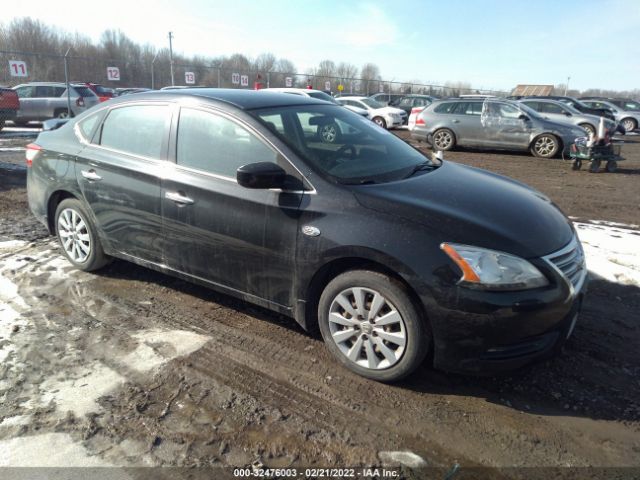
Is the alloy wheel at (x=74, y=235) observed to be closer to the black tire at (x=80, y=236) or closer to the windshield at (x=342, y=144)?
the black tire at (x=80, y=236)

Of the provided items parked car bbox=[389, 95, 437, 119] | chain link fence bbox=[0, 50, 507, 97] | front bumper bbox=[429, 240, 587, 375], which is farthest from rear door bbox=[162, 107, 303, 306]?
chain link fence bbox=[0, 50, 507, 97]

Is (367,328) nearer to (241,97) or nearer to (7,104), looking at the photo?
(241,97)

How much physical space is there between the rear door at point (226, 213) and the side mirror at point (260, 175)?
11 centimetres

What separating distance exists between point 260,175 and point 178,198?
0.92 m

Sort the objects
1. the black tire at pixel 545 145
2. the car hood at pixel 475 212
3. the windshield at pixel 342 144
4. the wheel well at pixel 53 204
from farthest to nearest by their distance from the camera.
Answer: the black tire at pixel 545 145 → the wheel well at pixel 53 204 → the windshield at pixel 342 144 → the car hood at pixel 475 212

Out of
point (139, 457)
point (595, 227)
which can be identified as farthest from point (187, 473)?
point (595, 227)

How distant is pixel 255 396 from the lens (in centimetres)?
287

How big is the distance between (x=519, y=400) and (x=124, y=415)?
2.33 m

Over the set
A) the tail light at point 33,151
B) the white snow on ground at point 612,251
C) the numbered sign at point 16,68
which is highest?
the numbered sign at point 16,68

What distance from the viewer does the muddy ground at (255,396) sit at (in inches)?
96.1

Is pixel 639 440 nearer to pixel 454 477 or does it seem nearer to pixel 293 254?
pixel 454 477

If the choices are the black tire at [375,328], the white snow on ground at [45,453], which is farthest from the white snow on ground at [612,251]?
the white snow on ground at [45,453]

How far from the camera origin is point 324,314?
315 centimetres

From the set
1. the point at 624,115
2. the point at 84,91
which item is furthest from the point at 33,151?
the point at 624,115
